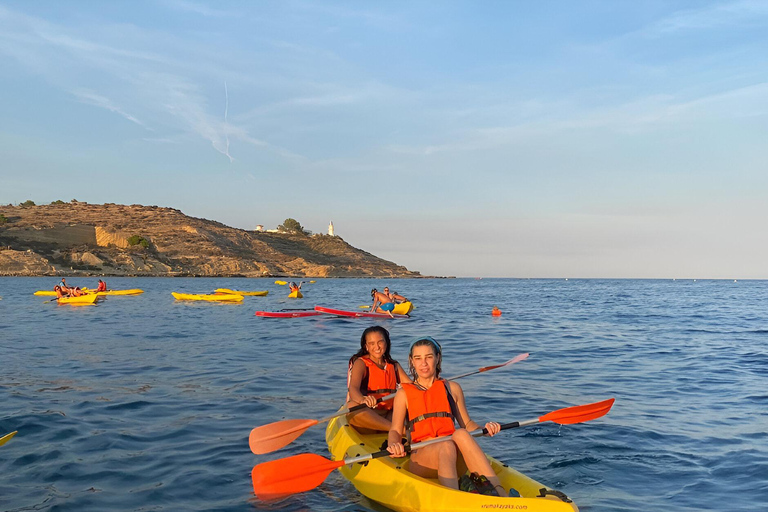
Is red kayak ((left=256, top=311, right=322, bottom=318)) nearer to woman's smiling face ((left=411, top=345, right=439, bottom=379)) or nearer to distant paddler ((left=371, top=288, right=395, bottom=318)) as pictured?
distant paddler ((left=371, top=288, right=395, bottom=318))

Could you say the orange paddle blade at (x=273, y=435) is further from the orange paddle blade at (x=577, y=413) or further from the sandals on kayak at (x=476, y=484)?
the orange paddle blade at (x=577, y=413)

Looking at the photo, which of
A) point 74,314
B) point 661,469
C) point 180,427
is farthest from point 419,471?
point 74,314

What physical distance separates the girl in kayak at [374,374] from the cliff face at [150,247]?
82.4 meters

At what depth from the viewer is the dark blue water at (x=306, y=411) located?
5.20 m

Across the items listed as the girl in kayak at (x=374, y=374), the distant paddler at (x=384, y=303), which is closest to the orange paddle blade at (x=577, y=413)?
the girl in kayak at (x=374, y=374)

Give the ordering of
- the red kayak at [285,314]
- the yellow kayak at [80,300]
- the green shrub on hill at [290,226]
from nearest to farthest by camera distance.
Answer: the red kayak at [285,314]
the yellow kayak at [80,300]
the green shrub on hill at [290,226]

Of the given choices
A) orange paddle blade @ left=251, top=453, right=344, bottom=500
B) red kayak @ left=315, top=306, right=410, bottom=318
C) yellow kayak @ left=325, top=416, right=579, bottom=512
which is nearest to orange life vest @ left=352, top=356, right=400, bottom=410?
yellow kayak @ left=325, top=416, right=579, bottom=512

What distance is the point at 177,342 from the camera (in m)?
15.6

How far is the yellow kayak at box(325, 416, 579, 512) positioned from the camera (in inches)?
157

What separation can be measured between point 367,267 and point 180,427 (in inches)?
4933

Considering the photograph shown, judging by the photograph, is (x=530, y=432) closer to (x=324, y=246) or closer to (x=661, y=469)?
(x=661, y=469)

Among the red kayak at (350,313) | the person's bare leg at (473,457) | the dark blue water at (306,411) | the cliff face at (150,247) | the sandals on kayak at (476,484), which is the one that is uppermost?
the cliff face at (150,247)

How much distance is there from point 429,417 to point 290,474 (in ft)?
4.27

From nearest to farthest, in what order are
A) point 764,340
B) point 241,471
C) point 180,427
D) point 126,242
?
point 241,471 < point 180,427 < point 764,340 < point 126,242
